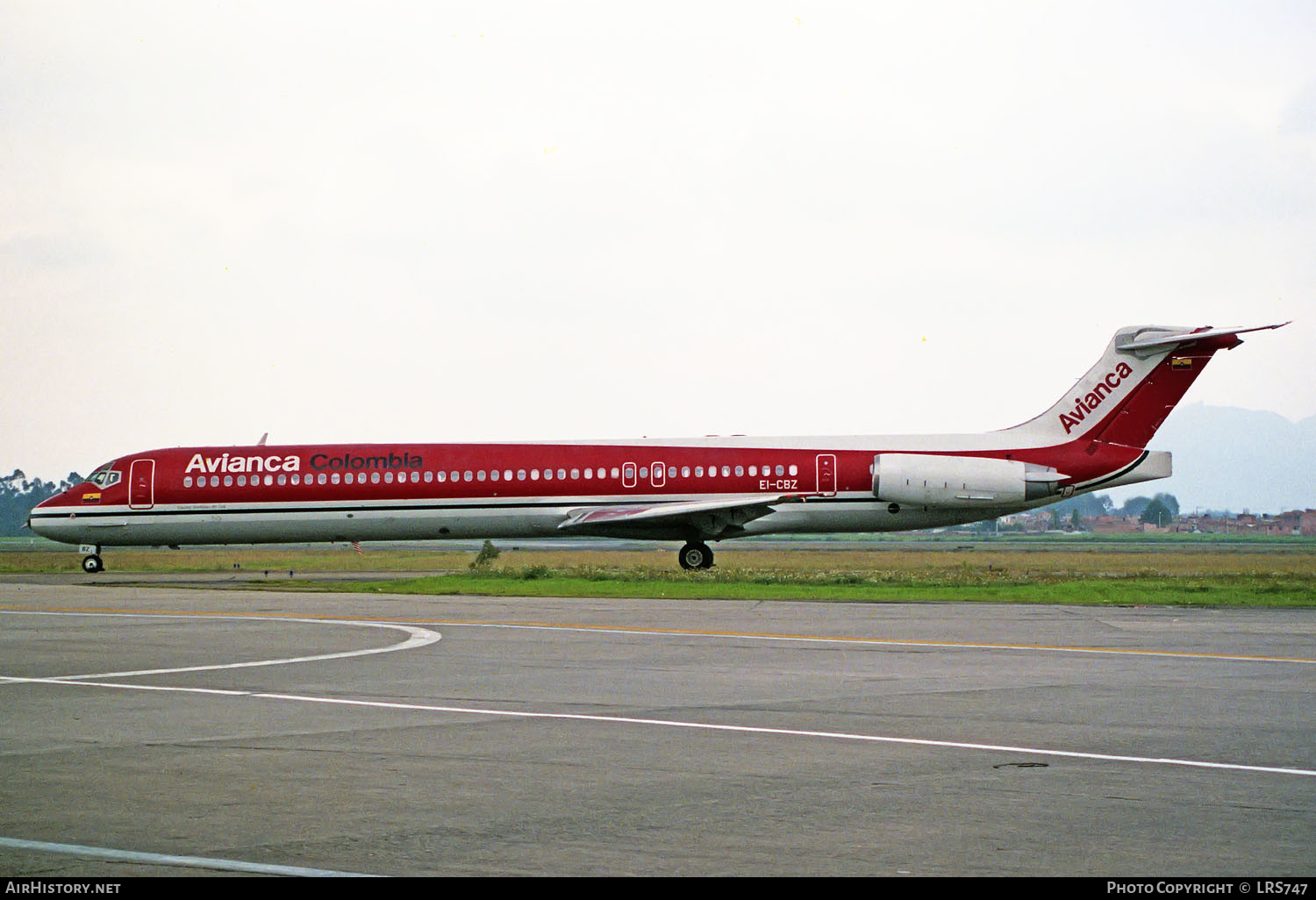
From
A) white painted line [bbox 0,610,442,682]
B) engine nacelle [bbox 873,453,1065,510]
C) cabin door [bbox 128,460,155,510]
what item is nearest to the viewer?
white painted line [bbox 0,610,442,682]

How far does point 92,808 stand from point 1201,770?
21.2ft

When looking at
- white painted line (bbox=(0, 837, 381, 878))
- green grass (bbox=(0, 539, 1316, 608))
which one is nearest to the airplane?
green grass (bbox=(0, 539, 1316, 608))

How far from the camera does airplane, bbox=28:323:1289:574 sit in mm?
39656

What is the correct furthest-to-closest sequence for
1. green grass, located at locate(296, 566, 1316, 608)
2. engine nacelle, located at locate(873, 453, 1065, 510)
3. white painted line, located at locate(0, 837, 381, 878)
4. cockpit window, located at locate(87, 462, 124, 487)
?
cockpit window, located at locate(87, 462, 124, 487)
engine nacelle, located at locate(873, 453, 1065, 510)
green grass, located at locate(296, 566, 1316, 608)
white painted line, located at locate(0, 837, 381, 878)

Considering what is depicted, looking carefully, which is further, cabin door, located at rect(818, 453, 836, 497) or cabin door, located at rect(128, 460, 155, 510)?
cabin door, located at rect(128, 460, 155, 510)

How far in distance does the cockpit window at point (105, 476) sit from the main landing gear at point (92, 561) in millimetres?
2104

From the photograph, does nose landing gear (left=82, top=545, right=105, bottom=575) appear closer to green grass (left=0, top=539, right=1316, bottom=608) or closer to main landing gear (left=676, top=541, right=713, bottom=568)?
green grass (left=0, top=539, right=1316, bottom=608)

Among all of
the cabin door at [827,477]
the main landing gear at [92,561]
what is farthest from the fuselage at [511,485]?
the main landing gear at [92,561]

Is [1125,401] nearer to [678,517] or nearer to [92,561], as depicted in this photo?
[678,517]

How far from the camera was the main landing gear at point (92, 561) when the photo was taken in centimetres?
4256

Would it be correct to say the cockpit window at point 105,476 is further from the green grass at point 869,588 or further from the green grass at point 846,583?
the green grass at point 869,588

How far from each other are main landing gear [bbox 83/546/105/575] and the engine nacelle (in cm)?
2309

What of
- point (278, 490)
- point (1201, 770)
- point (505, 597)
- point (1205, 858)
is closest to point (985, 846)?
point (1205, 858)

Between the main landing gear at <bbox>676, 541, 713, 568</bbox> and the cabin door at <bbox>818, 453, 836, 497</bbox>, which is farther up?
the cabin door at <bbox>818, 453, 836, 497</bbox>
